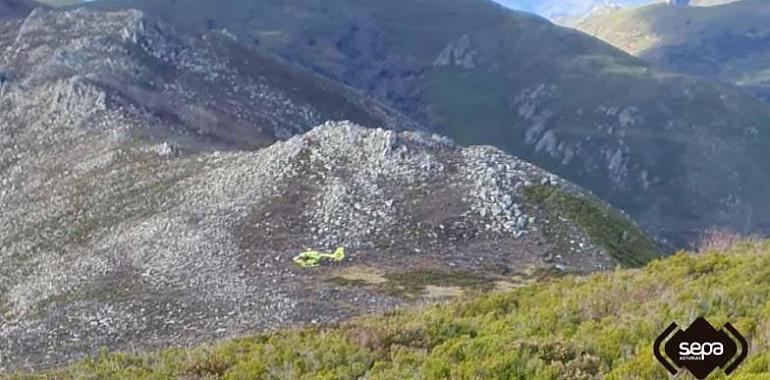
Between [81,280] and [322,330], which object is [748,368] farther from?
[81,280]

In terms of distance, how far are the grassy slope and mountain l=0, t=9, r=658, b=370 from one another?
17.8 meters

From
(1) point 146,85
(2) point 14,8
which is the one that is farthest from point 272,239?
(2) point 14,8

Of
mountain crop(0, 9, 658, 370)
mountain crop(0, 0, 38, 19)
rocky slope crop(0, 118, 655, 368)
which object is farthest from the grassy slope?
mountain crop(0, 0, 38, 19)

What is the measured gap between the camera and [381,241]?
153ft

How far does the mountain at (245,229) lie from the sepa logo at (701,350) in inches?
1043

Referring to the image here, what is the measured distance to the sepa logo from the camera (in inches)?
468

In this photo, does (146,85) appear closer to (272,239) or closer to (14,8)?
(272,239)

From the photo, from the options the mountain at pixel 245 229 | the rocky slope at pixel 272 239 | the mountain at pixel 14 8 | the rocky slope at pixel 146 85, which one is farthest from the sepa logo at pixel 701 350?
the mountain at pixel 14 8

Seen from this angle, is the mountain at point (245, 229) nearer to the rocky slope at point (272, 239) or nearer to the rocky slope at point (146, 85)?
the rocky slope at point (272, 239)

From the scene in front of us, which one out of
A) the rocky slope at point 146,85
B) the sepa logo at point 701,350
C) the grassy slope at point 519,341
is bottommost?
the rocky slope at point 146,85

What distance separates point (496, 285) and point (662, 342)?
28.7 m

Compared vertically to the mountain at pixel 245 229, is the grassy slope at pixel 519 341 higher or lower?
higher

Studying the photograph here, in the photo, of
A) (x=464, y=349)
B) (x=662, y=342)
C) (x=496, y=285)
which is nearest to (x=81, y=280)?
(x=496, y=285)

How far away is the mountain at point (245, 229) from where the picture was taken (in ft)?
131
